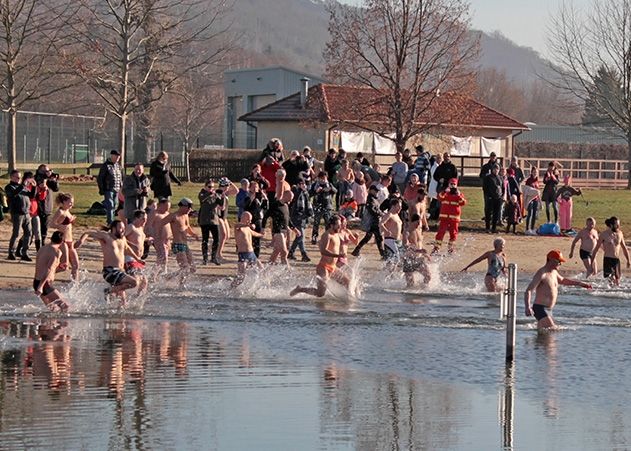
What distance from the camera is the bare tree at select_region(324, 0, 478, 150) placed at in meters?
43.0

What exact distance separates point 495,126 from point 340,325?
4276cm

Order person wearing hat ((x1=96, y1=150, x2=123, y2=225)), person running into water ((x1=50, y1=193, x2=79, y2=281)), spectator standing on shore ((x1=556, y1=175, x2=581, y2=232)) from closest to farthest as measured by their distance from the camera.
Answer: person running into water ((x1=50, y1=193, x2=79, y2=281)), person wearing hat ((x1=96, y1=150, x2=123, y2=225)), spectator standing on shore ((x1=556, y1=175, x2=581, y2=232))

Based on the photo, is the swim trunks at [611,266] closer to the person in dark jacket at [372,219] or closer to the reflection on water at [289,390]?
the person in dark jacket at [372,219]

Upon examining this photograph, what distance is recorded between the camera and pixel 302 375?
1528 centimetres

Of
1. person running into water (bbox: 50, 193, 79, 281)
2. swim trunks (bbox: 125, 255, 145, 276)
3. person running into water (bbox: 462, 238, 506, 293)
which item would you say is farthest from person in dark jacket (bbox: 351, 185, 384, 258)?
swim trunks (bbox: 125, 255, 145, 276)

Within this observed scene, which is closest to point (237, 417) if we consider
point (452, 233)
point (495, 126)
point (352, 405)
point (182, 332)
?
point (352, 405)

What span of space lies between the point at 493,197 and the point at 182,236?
1109 centimetres

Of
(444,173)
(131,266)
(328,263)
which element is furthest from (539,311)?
(444,173)

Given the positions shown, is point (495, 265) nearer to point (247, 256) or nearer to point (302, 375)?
point (247, 256)

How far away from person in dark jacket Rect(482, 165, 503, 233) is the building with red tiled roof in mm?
11424

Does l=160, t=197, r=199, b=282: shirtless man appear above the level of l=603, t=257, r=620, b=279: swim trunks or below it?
above

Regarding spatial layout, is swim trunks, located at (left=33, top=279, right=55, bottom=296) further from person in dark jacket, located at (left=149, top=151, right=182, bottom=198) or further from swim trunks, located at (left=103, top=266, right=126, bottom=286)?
person in dark jacket, located at (left=149, top=151, right=182, bottom=198)

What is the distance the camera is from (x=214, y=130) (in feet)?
434

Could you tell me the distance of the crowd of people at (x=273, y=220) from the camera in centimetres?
2159
